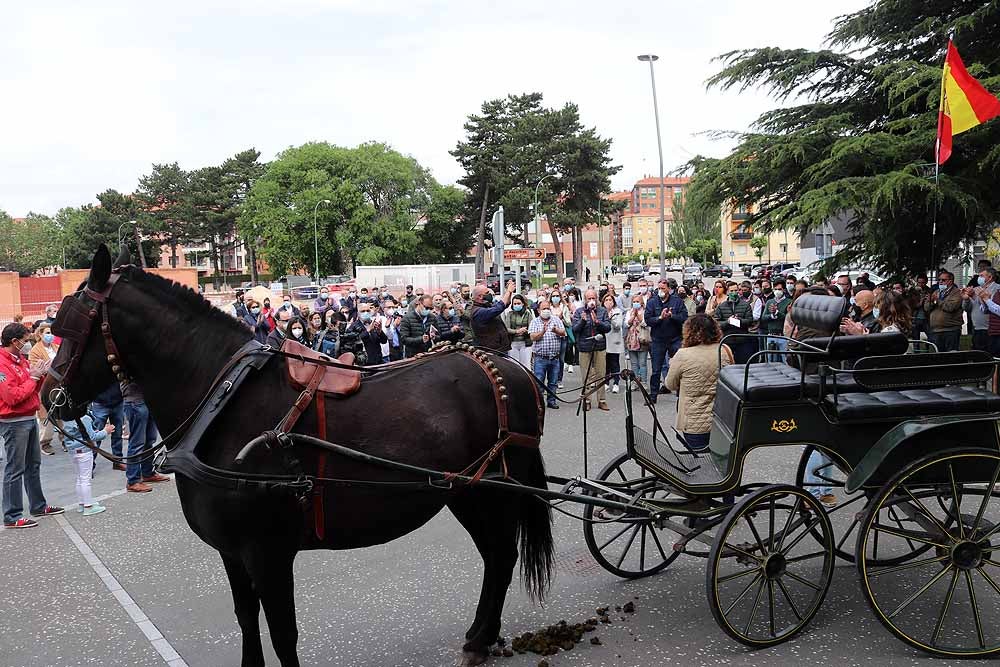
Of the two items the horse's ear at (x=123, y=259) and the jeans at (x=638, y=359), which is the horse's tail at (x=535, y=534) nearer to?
the horse's ear at (x=123, y=259)

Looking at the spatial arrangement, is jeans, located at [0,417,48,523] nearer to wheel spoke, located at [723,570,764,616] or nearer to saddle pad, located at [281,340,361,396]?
saddle pad, located at [281,340,361,396]

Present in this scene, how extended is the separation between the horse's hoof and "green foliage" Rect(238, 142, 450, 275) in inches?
2407

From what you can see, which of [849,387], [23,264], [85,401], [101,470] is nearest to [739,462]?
[849,387]

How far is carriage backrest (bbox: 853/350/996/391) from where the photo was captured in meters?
4.23

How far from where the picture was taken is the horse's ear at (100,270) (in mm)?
3529

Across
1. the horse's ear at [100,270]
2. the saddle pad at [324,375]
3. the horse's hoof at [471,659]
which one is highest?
the horse's ear at [100,270]

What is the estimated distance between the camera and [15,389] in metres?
6.71

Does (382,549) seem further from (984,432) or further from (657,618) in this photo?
(984,432)

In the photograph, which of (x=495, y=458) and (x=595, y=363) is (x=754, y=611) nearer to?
(x=495, y=458)

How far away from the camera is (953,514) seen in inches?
169

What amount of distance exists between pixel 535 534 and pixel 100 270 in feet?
8.84

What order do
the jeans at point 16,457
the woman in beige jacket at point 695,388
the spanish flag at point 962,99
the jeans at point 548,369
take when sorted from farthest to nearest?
the jeans at point 548,369
the spanish flag at point 962,99
the jeans at point 16,457
the woman in beige jacket at point 695,388

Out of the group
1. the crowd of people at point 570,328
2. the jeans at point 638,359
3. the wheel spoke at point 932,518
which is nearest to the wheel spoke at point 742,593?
the wheel spoke at point 932,518

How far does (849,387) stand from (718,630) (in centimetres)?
165
